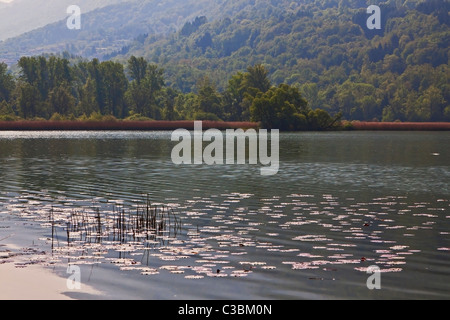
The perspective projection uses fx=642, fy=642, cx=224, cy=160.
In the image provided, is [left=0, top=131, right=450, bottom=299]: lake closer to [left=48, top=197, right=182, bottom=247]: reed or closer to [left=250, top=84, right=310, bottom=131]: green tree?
[left=48, top=197, right=182, bottom=247]: reed

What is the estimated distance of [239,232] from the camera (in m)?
27.9

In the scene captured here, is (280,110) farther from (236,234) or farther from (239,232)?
(236,234)

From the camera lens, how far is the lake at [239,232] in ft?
64.3

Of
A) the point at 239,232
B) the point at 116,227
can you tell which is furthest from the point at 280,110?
the point at 239,232

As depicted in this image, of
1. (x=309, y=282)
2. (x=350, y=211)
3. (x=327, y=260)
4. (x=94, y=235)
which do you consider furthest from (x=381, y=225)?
(x=94, y=235)

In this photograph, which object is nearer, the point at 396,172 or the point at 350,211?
the point at 350,211

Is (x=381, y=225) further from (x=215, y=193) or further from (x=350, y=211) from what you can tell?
(x=215, y=193)

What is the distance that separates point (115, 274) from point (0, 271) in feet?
12.2

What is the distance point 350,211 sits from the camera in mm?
34344

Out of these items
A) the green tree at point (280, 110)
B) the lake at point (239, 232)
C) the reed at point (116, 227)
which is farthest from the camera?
the green tree at point (280, 110)

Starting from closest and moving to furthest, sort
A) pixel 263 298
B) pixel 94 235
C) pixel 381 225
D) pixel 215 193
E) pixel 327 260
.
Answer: pixel 263 298, pixel 327 260, pixel 94 235, pixel 381 225, pixel 215 193

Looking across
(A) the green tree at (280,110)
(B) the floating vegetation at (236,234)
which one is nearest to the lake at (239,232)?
(B) the floating vegetation at (236,234)

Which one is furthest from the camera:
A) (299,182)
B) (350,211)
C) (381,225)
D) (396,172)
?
(396,172)

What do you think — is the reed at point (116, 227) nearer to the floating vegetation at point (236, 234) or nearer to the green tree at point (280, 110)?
the floating vegetation at point (236, 234)
